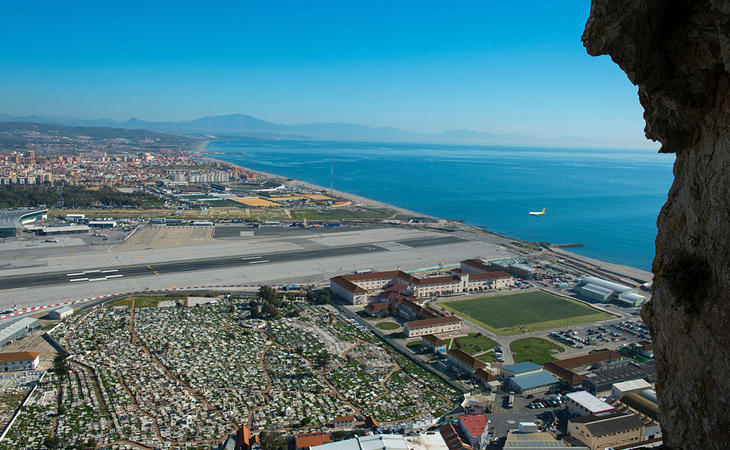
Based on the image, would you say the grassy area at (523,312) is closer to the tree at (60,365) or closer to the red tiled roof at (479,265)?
the red tiled roof at (479,265)

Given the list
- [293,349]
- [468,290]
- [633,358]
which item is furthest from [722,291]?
[468,290]

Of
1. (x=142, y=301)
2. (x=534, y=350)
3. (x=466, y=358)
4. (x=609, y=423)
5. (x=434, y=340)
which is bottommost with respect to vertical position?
(x=142, y=301)

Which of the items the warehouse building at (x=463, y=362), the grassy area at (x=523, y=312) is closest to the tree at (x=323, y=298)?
the grassy area at (x=523, y=312)

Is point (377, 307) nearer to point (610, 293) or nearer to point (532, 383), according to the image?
point (532, 383)

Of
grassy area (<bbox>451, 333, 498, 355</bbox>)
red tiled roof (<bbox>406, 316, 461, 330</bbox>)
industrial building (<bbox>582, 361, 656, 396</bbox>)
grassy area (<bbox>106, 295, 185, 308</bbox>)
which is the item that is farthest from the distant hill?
industrial building (<bbox>582, 361, 656, 396</bbox>)

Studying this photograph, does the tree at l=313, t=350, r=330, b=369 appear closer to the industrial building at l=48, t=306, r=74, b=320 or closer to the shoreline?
the industrial building at l=48, t=306, r=74, b=320

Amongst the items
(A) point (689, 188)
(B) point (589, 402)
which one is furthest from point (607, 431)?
(A) point (689, 188)
